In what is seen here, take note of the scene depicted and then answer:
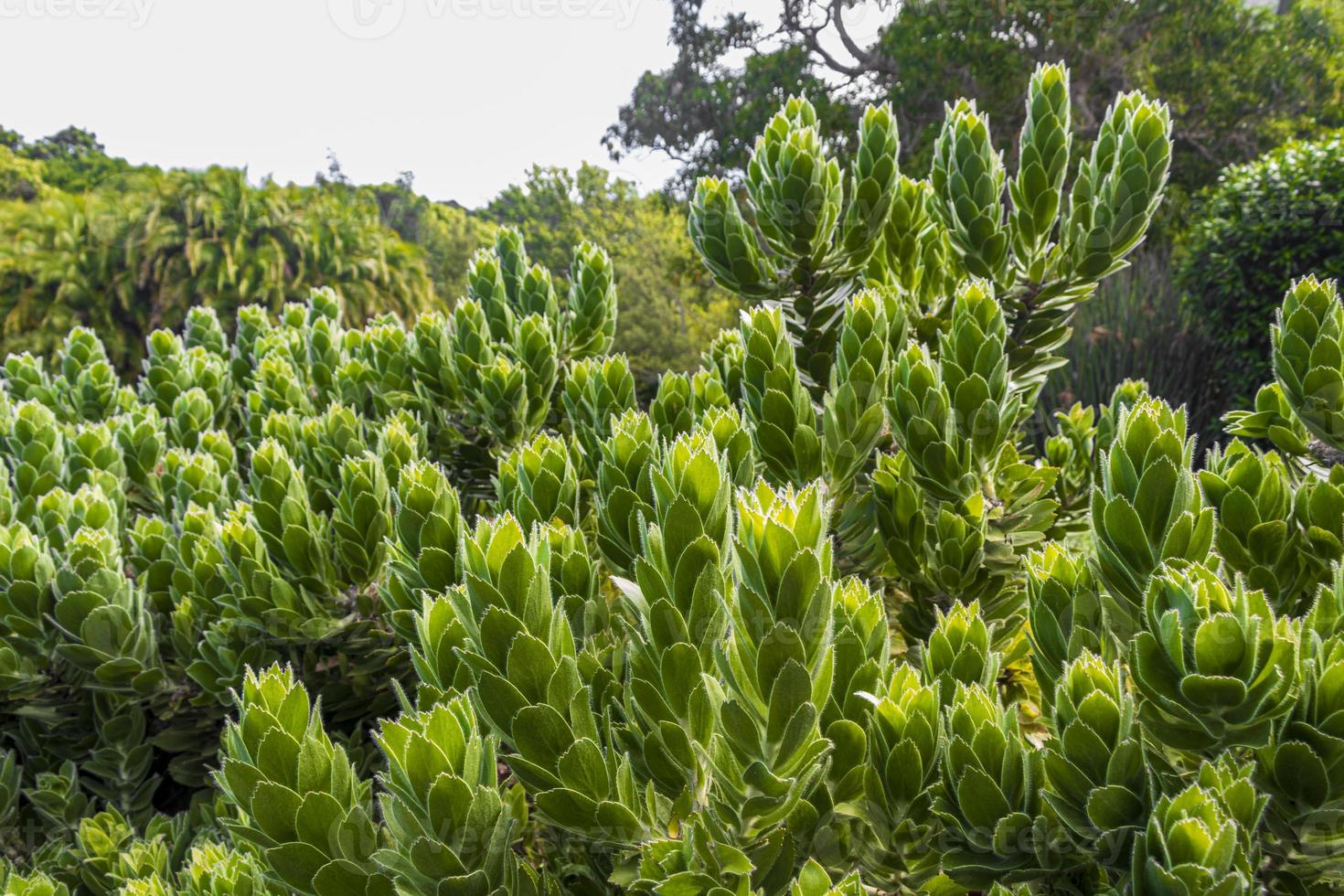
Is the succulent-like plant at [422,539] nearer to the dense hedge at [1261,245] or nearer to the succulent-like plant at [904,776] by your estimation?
the succulent-like plant at [904,776]

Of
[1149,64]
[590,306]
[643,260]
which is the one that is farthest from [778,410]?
[643,260]

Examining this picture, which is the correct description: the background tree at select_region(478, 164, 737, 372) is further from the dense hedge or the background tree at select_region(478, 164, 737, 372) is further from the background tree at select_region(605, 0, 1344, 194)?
the dense hedge

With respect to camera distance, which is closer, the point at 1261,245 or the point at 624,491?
the point at 624,491

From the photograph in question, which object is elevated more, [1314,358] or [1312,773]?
[1314,358]

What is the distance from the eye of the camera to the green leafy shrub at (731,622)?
880 millimetres

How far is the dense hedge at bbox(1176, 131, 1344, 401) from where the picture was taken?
1008 centimetres

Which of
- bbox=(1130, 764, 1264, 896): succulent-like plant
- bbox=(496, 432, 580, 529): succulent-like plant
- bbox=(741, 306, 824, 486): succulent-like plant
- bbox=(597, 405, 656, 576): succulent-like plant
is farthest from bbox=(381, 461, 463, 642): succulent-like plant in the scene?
bbox=(1130, 764, 1264, 896): succulent-like plant

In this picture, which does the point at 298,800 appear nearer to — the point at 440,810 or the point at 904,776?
the point at 440,810

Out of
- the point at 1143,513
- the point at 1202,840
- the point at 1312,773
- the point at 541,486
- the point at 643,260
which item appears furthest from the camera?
the point at 643,260

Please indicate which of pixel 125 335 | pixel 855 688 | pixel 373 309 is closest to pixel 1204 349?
pixel 855 688

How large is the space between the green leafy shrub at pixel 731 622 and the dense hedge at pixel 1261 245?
991cm

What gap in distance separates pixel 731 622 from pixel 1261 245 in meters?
12.2

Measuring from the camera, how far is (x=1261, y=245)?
10.5m

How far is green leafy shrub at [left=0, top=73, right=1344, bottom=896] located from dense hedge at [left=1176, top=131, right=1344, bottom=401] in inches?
390
